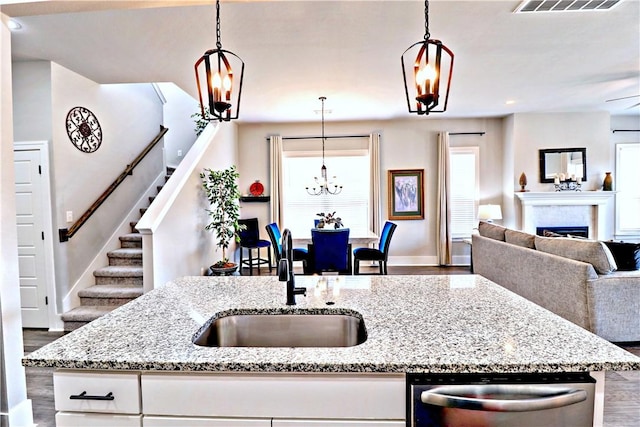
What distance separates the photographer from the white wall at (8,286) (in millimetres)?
2066

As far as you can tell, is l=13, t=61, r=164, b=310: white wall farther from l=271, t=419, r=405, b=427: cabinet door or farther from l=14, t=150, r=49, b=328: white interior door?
l=271, t=419, r=405, b=427: cabinet door

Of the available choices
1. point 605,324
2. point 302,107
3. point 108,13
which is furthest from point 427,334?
point 302,107

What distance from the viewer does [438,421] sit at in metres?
0.99

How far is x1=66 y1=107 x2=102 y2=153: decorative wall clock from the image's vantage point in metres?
3.79

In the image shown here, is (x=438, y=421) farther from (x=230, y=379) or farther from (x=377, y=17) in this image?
(x=377, y=17)

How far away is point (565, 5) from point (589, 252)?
2.10 meters

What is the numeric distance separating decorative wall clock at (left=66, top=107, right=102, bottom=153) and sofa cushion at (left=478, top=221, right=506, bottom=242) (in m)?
5.34

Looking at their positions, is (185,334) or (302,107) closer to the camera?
(185,334)

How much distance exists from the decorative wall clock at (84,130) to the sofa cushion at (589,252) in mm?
5398

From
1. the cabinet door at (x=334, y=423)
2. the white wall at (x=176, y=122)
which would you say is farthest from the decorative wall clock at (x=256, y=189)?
the cabinet door at (x=334, y=423)

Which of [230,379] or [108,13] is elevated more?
[108,13]

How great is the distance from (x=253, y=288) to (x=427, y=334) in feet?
3.26

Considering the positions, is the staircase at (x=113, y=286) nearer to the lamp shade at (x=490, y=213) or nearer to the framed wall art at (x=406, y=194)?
the framed wall art at (x=406, y=194)

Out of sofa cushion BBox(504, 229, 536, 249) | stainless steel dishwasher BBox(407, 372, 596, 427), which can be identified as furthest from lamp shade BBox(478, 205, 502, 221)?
stainless steel dishwasher BBox(407, 372, 596, 427)
